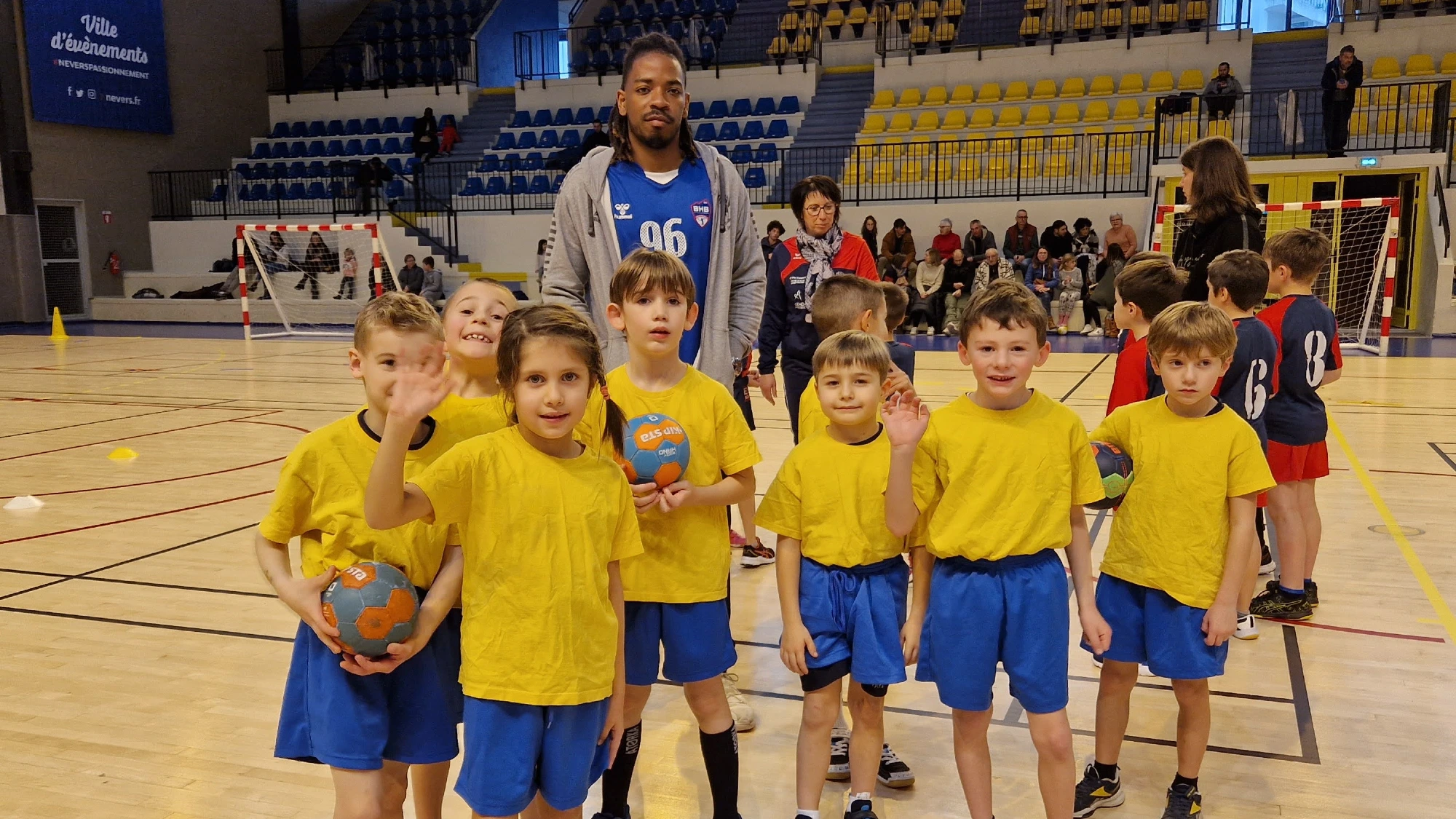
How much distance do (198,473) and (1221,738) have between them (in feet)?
19.9

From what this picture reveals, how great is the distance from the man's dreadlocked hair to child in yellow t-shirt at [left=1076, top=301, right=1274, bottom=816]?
142 centimetres

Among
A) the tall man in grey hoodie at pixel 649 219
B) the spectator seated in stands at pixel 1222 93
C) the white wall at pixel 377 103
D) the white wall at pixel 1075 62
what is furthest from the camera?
the white wall at pixel 377 103

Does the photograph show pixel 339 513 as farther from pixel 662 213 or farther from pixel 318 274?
pixel 318 274

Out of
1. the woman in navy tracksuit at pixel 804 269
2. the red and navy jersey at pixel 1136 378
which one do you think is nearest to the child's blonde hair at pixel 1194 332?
the red and navy jersey at pixel 1136 378

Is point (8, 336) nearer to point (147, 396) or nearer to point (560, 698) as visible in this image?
point (147, 396)

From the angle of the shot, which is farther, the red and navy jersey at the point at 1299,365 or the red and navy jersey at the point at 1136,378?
the red and navy jersey at the point at 1299,365

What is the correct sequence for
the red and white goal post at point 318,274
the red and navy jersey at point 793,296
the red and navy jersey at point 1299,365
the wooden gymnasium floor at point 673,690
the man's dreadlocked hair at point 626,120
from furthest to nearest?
the red and white goal post at point 318,274 < the red and navy jersey at point 793,296 < the red and navy jersey at point 1299,365 < the man's dreadlocked hair at point 626,120 < the wooden gymnasium floor at point 673,690

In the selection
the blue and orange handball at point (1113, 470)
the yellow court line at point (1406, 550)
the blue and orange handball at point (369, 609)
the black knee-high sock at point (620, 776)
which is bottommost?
the yellow court line at point (1406, 550)

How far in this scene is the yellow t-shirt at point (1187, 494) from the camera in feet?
8.48

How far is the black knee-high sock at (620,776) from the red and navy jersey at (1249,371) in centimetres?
206

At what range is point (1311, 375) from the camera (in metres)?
4.08

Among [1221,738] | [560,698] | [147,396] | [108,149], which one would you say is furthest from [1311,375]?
[108,149]

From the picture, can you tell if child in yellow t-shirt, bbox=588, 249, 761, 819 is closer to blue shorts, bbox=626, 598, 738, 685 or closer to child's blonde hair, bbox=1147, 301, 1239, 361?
blue shorts, bbox=626, 598, 738, 685

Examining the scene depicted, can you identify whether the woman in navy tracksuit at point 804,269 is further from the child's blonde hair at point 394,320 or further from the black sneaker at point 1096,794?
the child's blonde hair at point 394,320
